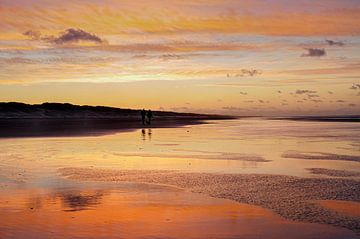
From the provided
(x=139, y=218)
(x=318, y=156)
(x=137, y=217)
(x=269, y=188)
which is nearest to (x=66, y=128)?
(x=318, y=156)

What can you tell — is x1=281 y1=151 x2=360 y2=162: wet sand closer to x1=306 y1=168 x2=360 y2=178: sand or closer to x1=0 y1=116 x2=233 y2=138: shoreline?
x1=306 y1=168 x2=360 y2=178: sand

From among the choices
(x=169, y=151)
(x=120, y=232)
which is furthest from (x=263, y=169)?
(x=120, y=232)

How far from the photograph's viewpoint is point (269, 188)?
45.8 feet

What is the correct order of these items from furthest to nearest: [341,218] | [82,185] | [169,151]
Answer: [169,151], [82,185], [341,218]

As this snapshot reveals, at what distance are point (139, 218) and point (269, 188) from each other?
16.8ft

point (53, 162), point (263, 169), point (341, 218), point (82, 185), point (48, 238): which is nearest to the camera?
point (48, 238)

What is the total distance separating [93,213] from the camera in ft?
34.6

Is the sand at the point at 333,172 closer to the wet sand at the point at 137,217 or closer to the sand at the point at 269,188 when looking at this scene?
the sand at the point at 269,188

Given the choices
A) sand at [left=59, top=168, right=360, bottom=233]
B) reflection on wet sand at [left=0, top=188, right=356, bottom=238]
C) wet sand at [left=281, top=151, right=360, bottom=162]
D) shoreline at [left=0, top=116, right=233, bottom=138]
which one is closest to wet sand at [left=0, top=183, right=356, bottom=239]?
reflection on wet sand at [left=0, top=188, right=356, bottom=238]

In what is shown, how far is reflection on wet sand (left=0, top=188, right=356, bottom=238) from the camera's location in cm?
901

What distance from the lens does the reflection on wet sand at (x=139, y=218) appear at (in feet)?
29.6

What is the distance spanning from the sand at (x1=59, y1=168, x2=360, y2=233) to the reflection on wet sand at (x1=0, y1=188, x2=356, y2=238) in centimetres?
61

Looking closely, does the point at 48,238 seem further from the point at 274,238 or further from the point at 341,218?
the point at 341,218

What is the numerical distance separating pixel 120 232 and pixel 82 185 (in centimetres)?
570
